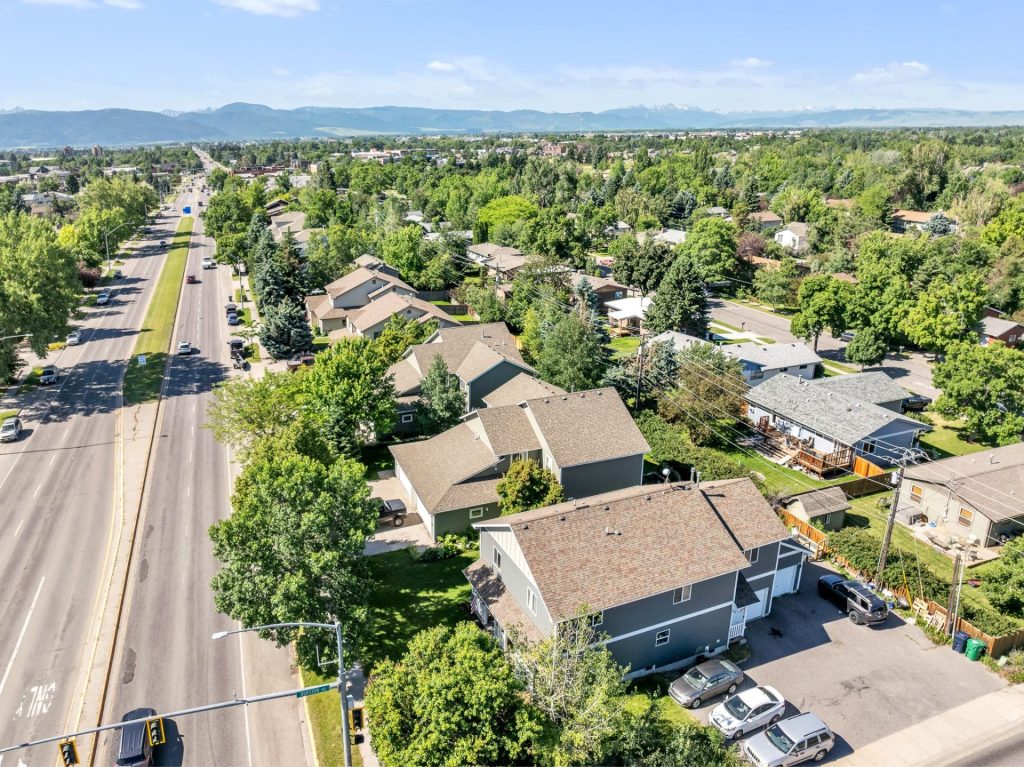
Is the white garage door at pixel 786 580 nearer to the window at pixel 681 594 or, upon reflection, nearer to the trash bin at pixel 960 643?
the trash bin at pixel 960 643

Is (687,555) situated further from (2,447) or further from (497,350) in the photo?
(2,447)

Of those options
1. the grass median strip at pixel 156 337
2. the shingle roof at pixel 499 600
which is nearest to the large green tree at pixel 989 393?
the shingle roof at pixel 499 600

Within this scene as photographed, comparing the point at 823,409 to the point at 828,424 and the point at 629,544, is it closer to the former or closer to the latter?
the point at 828,424

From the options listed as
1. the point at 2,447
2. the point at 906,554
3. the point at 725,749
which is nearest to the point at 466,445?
the point at 725,749

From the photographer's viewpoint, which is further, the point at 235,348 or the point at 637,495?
the point at 235,348

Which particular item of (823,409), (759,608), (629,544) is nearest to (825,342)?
(823,409)

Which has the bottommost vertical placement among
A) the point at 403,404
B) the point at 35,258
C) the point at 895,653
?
the point at 895,653
